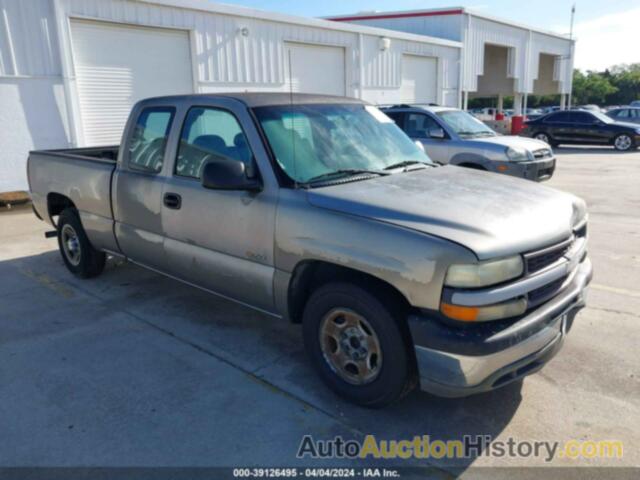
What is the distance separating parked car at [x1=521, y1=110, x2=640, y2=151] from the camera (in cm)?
1925

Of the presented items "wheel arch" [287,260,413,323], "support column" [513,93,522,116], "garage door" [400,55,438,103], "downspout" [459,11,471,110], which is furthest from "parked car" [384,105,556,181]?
"support column" [513,93,522,116]

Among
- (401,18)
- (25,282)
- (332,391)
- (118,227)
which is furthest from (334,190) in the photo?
(401,18)

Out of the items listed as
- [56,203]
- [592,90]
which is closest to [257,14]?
[56,203]

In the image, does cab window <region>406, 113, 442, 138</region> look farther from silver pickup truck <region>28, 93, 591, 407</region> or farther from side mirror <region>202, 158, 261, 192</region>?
side mirror <region>202, 158, 261, 192</region>

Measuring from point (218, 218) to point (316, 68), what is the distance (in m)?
13.0

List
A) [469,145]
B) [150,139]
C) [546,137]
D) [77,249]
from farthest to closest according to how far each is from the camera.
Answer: [546,137] < [469,145] < [77,249] < [150,139]

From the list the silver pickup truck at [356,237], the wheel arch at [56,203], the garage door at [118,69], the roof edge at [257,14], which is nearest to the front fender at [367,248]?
the silver pickup truck at [356,237]

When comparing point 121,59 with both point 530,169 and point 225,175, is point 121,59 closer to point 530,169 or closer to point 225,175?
point 530,169

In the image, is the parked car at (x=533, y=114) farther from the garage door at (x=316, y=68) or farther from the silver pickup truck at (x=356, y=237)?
the silver pickup truck at (x=356, y=237)

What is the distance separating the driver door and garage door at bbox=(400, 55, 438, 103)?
1651cm

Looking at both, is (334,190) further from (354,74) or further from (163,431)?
(354,74)

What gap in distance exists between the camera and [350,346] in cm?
320

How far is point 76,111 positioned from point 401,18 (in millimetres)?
18499

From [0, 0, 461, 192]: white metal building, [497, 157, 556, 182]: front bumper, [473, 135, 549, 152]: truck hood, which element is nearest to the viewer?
[497, 157, 556, 182]: front bumper
